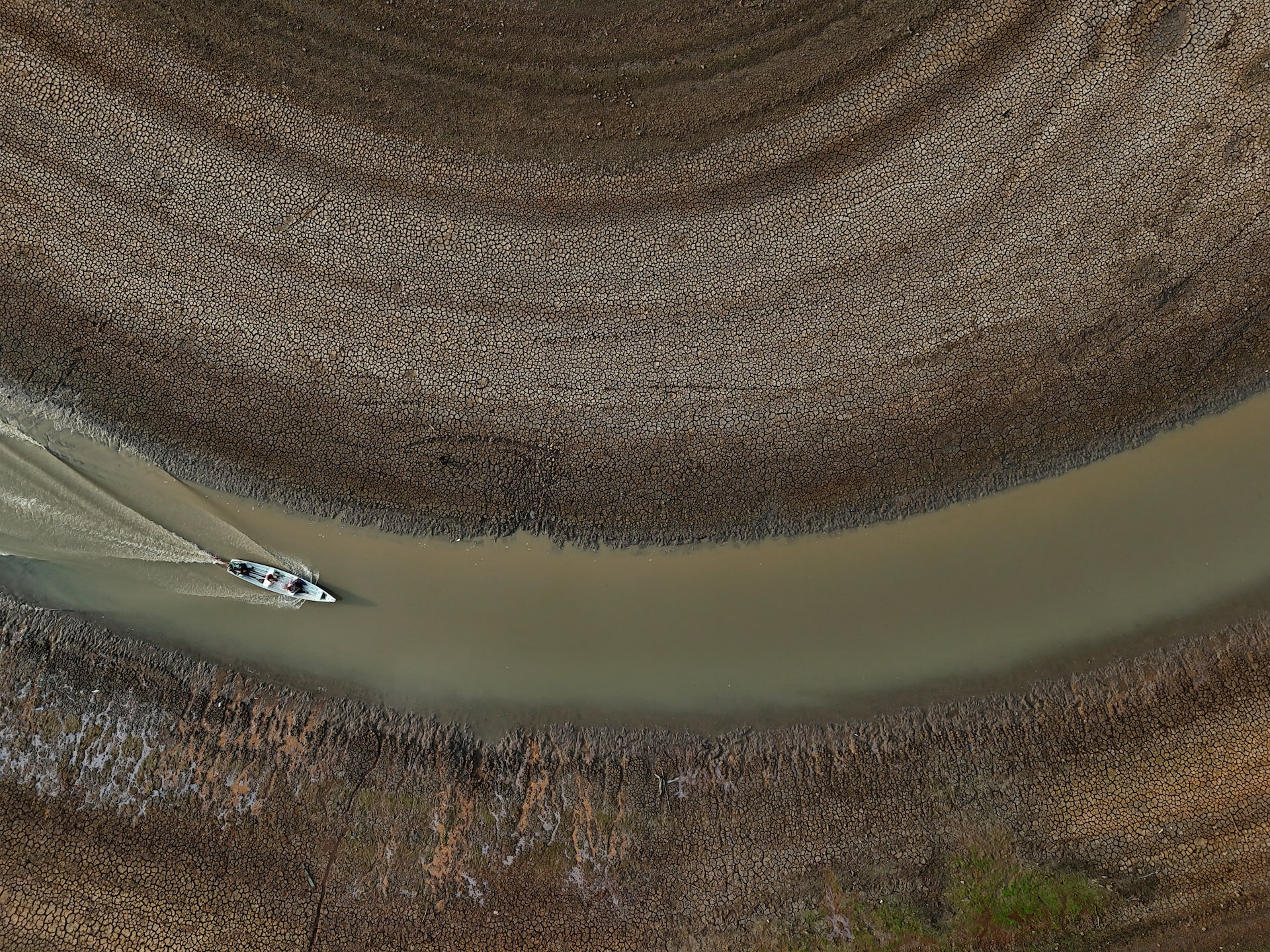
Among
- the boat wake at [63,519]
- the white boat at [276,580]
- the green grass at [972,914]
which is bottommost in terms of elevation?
the green grass at [972,914]

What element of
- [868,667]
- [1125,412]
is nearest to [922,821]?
[868,667]

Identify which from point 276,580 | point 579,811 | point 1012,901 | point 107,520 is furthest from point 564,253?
point 1012,901

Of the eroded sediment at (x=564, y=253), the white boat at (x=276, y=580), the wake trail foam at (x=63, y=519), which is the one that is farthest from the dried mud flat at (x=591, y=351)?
the white boat at (x=276, y=580)

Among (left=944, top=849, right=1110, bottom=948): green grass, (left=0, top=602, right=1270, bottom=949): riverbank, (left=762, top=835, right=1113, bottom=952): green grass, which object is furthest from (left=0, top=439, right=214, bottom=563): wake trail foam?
(left=944, top=849, right=1110, bottom=948): green grass

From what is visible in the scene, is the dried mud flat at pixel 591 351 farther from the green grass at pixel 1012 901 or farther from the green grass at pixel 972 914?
the green grass at pixel 1012 901

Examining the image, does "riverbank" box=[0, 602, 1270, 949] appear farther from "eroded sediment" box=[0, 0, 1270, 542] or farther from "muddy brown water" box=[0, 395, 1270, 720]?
"eroded sediment" box=[0, 0, 1270, 542]

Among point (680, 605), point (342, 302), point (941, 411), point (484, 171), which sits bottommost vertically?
point (680, 605)

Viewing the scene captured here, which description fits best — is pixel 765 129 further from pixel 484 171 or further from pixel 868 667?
pixel 868 667
